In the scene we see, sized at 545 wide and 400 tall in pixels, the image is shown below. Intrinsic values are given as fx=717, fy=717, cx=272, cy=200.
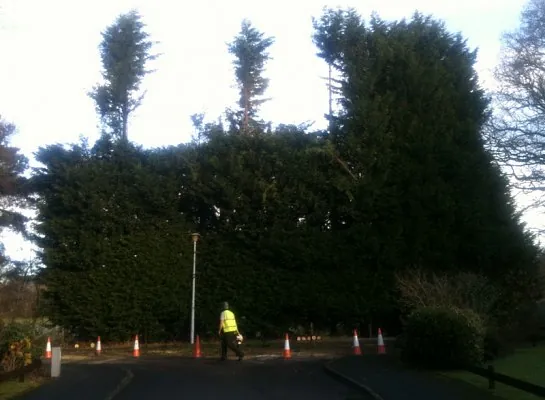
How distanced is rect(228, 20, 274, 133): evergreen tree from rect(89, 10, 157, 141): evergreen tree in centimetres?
584

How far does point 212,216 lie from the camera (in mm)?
39094

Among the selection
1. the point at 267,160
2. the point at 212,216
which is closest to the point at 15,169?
the point at 212,216

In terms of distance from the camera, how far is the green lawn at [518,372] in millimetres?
14279

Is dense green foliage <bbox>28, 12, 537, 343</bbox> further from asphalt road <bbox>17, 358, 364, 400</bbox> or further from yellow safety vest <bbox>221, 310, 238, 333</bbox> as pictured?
asphalt road <bbox>17, 358, 364, 400</bbox>

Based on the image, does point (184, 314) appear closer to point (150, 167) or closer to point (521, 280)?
point (150, 167)

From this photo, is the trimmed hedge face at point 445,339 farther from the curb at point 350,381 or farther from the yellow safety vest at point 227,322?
the yellow safety vest at point 227,322

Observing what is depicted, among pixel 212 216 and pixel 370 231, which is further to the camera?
pixel 212 216

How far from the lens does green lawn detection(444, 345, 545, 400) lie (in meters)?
14.3

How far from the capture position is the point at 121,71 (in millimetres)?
47312

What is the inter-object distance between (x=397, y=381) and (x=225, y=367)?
6.50 m

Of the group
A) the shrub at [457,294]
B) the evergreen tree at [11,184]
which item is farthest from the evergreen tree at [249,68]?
the shrub at [457,294]

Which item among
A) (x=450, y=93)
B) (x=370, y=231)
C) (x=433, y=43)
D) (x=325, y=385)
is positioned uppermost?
(x=433, y=43)

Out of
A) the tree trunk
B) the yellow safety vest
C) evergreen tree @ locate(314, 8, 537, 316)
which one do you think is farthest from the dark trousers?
the tree trunk

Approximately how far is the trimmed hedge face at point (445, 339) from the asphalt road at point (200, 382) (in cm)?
262
